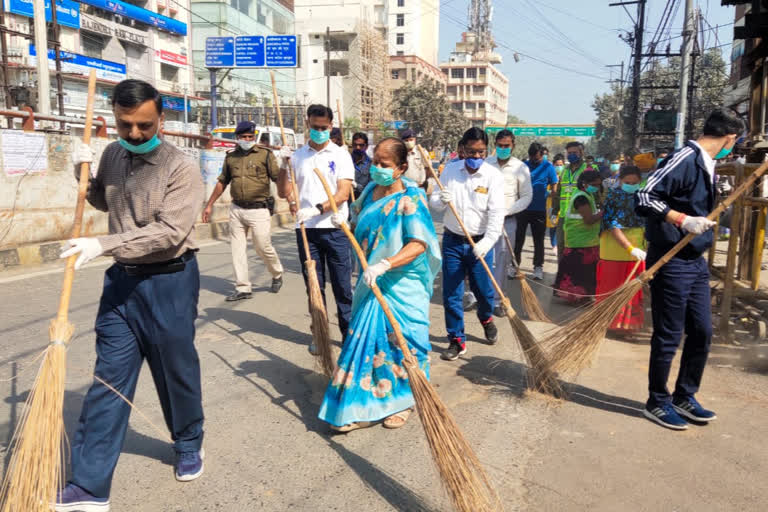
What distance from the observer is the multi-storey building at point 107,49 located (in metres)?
28.8

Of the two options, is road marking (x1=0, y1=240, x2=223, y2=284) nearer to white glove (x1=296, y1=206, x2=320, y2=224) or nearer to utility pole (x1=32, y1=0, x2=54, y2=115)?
utility pole (x1=32, y1=0, x2=54, y2=115)

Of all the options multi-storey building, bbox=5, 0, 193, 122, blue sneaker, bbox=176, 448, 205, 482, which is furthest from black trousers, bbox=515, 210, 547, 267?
multi-storey building, bbox=5, 0, 193, 122

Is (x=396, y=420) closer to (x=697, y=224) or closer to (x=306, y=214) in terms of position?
(x=306, y=214)

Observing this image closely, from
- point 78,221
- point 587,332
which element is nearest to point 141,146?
point 78,221

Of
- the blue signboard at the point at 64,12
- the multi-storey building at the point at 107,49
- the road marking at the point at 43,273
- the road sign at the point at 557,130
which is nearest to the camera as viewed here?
the road marking at the point at 43,273

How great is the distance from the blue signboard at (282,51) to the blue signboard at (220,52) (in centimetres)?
160

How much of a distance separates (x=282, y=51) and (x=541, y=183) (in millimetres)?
22125

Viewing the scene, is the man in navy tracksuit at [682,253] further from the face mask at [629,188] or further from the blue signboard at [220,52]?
the blue signboard at [220,52]

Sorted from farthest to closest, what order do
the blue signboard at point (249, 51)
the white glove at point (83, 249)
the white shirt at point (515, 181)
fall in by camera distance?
the blue signboard at point (249, 51) → the white shirt at point (515, 181) → the white glove at point (83, 249)

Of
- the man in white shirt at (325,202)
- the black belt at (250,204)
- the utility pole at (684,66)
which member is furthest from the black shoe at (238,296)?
the utility pole at (684,66)

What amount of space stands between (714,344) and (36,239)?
8.49 metres

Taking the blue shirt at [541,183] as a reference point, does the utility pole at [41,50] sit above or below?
above

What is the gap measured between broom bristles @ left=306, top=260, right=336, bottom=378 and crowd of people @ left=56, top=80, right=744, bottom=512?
54 cm

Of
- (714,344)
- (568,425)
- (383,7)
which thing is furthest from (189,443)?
(383,7)
